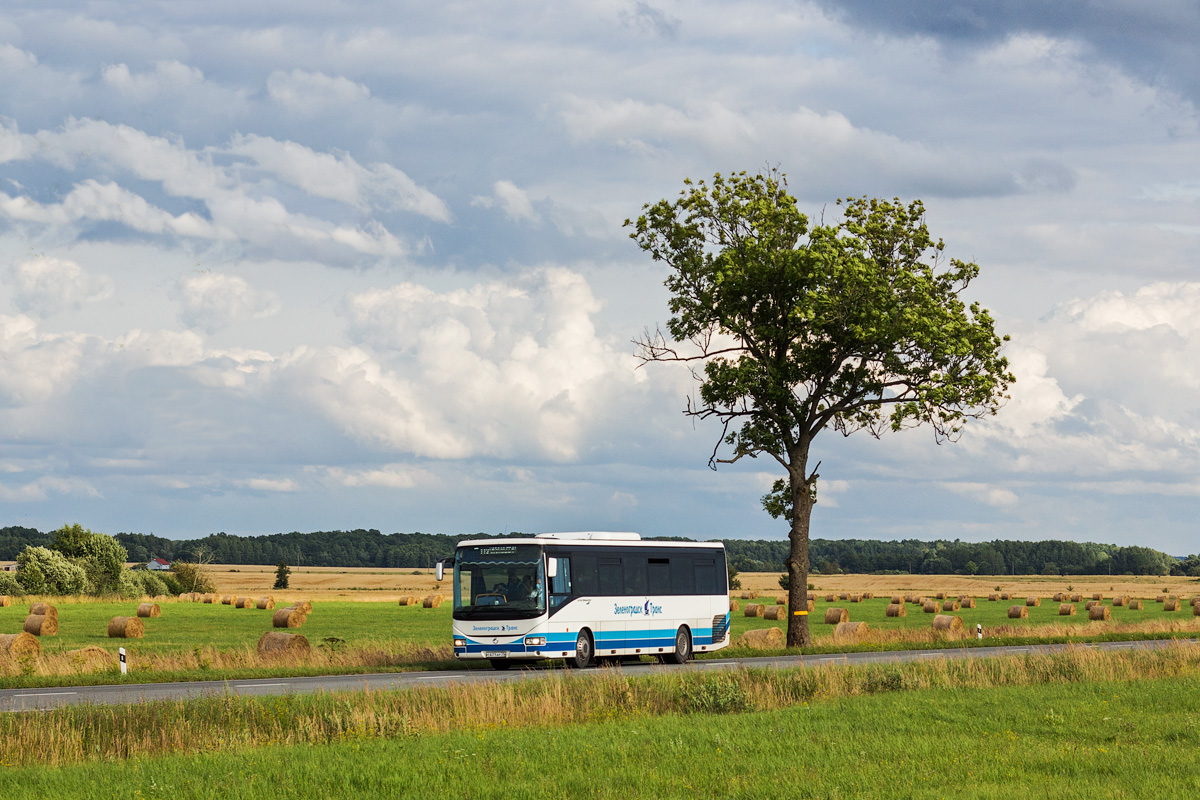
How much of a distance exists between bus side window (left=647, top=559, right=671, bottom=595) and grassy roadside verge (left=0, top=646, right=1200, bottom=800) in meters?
12.4

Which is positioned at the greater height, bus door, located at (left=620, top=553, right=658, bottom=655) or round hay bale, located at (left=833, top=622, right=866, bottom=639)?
bus door, located at (left=620, top=553, right=658, bottom=655)

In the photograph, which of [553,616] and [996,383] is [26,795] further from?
[996,383]

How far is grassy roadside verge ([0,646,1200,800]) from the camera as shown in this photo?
11922mm

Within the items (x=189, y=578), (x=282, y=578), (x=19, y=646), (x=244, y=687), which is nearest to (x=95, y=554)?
(x=189, y=578)

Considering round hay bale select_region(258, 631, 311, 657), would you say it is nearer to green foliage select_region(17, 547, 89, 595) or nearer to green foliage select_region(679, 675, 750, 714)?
green foliage select_region(679, 675, 750, 714)

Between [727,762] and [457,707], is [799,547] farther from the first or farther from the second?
[727,762]

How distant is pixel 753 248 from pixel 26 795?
26.1 meters

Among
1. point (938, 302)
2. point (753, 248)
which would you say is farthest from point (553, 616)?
point (938, 302)

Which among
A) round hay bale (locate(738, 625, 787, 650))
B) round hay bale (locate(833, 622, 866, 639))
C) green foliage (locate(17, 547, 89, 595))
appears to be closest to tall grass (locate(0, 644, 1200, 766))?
round hay bale (locate(738, 625, 787, 650))

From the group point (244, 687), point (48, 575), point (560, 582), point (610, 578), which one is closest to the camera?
point (244, 687)

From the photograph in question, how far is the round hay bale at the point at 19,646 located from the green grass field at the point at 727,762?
19.5 metres

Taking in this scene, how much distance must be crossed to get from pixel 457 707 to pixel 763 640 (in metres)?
24.4

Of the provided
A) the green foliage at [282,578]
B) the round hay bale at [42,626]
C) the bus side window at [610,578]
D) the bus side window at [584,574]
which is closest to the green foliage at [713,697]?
the bus side window at [584,574]

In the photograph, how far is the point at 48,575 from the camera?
86.6 metres
